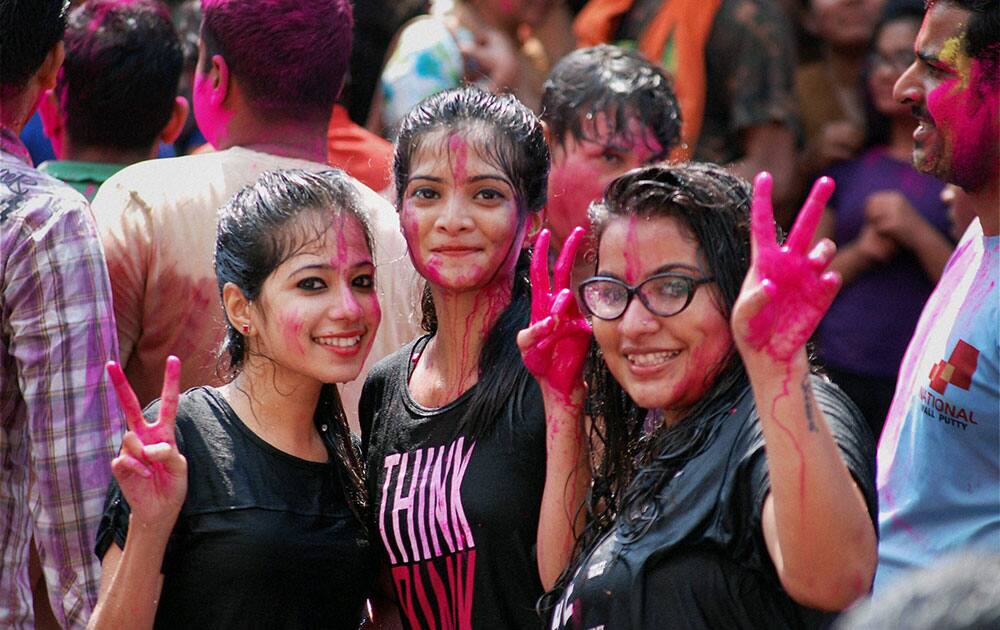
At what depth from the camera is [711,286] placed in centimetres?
247

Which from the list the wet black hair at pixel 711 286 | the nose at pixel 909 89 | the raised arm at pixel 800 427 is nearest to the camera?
the raised arm at pixel 800 427

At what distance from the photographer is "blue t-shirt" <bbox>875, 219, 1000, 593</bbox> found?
9.43 feet

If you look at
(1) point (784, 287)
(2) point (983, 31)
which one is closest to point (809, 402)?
(1) point (784, 287)

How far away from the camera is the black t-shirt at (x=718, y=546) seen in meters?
2.21

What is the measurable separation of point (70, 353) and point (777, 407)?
166 centimetres

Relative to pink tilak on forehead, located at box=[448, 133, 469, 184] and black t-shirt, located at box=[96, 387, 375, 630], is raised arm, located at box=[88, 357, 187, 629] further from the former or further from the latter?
pink tilak on forehead, located at box=[448, 133, 469, 184]

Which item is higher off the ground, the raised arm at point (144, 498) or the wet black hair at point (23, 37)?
the wet black hair at point (23, 37)

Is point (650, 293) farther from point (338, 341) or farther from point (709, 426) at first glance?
point (338, 341)

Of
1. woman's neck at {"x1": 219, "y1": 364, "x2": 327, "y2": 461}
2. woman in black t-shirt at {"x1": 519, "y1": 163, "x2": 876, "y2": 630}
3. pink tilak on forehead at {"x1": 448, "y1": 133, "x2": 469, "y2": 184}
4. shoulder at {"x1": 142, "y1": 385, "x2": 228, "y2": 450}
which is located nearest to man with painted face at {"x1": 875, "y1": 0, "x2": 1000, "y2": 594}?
woman in black t-shirt at {"x1": 519, "y1": 163, "x2": 876, "y2": 630}

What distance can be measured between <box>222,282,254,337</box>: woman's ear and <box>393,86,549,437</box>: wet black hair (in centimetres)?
41

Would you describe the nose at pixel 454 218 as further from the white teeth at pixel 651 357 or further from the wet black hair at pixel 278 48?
the wet black hair at pixel 278 48

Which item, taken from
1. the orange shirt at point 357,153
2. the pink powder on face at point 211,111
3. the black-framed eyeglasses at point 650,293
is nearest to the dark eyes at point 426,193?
the black-framed eyeglasses at point 650,293

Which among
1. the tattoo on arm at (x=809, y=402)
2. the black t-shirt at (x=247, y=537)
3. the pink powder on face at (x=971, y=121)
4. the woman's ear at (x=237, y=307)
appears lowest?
the black t-shirt at (x=247, y=537)

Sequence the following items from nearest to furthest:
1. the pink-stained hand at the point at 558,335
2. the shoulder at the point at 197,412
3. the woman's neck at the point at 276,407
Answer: the pink-stained hand at the point at 558,335, the shoulder at the point at 197,412, the woman's neck at the point at 276,407
